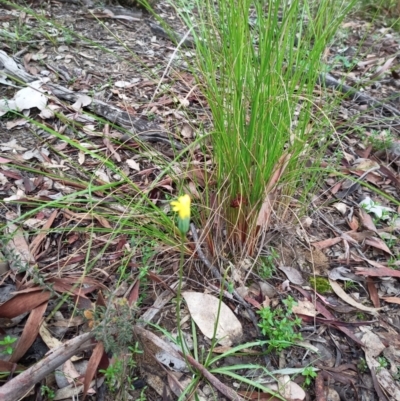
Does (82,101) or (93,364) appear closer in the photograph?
(93,364)

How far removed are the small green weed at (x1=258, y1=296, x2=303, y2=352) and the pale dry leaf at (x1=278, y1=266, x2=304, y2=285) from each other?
0.12 metres

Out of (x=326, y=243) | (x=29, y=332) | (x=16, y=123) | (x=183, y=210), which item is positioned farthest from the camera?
(x=16, y=123)

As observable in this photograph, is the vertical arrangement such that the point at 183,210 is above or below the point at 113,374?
above

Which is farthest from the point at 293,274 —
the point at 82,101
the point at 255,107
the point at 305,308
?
the point at 82,101

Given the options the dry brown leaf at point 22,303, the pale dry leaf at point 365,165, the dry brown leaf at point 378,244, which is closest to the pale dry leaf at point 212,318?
the dry brown leaf at point 22,303

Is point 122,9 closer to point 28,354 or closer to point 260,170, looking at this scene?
point 260,170

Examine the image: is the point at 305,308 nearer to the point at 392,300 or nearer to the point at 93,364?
the point at 392,300

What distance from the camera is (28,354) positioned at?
0.95 metres

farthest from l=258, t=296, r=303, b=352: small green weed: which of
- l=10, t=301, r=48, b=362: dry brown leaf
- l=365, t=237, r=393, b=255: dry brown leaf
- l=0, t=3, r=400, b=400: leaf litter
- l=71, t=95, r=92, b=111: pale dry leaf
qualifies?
l=71, t=95, r=92, b=111: pale dry leaf

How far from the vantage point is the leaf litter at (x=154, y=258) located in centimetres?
96

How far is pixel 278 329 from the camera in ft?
3.35

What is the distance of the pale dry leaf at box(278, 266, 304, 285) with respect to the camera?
1.18 m

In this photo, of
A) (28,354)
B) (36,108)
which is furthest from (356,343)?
(36,108)

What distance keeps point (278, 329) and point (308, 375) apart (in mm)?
121
